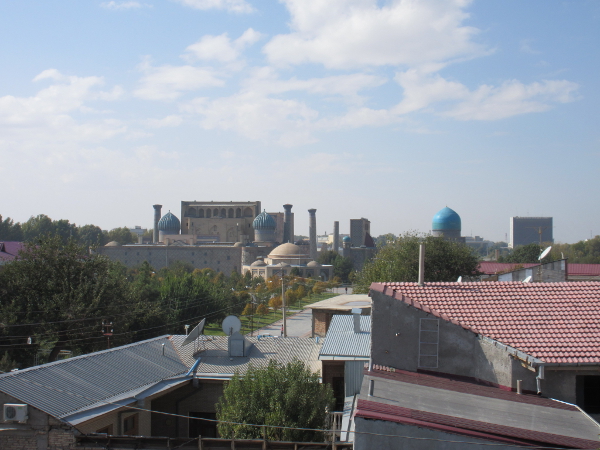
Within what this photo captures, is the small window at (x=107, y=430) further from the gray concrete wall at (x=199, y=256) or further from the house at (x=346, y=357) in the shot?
the gray concrete wall at (x=199, y=256)

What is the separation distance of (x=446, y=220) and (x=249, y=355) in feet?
171

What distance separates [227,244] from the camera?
220ft

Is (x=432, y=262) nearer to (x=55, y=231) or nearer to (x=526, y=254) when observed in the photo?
(x=526, y=254)

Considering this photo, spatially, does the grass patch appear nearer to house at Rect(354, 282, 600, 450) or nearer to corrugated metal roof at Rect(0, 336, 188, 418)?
corrugated metal roof at Rect(0, 336, 188, 418)

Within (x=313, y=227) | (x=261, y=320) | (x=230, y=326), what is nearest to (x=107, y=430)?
(x=230, y=326)

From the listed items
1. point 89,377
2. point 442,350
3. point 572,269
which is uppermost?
point 572,269

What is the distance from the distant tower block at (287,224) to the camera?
7788cm

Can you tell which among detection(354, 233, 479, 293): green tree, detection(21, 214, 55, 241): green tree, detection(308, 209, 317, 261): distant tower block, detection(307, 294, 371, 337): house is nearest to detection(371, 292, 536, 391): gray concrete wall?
detection(307, 294, 371, 337): house

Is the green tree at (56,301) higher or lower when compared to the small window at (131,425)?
higher

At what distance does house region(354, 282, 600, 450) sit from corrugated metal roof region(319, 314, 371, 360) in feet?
10.5

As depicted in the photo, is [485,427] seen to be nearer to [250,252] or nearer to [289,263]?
[289,263]

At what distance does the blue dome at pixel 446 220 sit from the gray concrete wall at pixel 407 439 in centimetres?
5822

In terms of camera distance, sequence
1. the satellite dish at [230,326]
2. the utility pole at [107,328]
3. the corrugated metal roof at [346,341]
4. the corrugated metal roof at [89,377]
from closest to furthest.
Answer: the corrugated metal roof at [89,377] → the corrugated metal roof at [346,341] → the satellite dish at [230,326] → the utility pole at [107,328]

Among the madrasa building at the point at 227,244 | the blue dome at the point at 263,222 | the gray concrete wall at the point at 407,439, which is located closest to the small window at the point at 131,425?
the gray concrete wall at the point at 407,439
